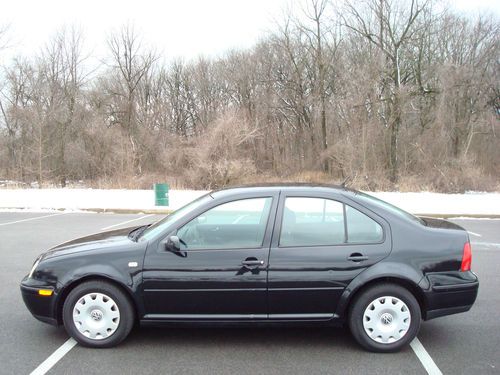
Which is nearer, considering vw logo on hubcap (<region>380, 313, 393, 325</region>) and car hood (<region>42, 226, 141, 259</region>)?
vw logo on hubcap (<region>380, 313, 393, 325</region>)

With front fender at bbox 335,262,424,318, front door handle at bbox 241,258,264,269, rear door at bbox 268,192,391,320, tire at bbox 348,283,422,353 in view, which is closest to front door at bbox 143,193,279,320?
front door handle at bbox 241,258,264,269

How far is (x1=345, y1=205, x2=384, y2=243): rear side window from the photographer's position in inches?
151

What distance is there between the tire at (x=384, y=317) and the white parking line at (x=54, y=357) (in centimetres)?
252

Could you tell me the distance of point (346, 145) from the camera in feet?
82.1

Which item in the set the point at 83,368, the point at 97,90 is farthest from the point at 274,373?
the point at 97,90

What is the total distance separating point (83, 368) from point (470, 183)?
76.1ft

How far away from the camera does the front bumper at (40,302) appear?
386 cm

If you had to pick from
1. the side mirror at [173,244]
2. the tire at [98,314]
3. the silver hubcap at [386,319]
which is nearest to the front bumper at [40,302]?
the tire at [98,314]

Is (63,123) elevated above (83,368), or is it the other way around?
(63,123)

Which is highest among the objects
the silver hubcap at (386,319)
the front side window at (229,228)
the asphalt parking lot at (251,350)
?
the front side window at (229,228)

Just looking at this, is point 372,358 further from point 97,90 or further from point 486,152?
point 97,90

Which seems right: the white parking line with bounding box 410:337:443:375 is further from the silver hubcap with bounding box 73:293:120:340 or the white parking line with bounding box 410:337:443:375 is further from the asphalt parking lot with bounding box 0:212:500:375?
the silver hubcap with bounding box 73:293:120:340

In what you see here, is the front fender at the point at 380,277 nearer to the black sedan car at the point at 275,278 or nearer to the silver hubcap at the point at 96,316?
the black sedan car at the point at 275,278

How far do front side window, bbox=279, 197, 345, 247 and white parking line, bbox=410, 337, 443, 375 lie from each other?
1.19m
